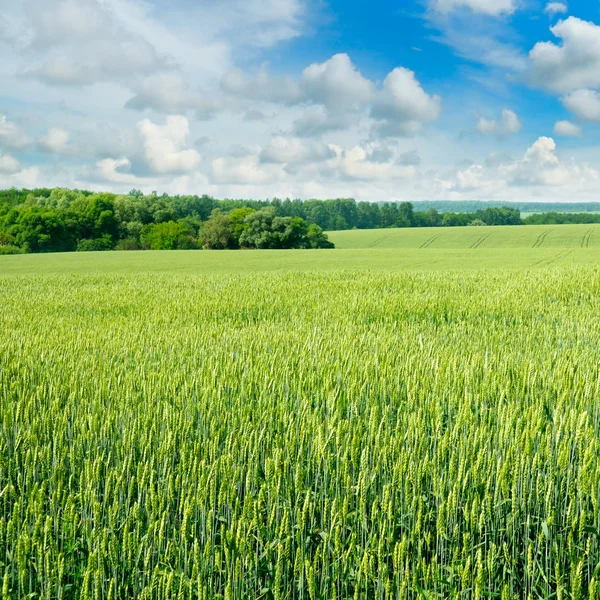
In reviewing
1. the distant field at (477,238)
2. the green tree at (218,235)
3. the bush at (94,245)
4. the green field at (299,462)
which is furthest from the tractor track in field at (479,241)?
the green field at (299,462)

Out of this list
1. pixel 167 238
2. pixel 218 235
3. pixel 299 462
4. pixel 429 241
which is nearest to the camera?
pixel 299 462

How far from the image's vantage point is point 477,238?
78188mm

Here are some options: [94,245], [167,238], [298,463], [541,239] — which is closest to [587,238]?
[541,239]

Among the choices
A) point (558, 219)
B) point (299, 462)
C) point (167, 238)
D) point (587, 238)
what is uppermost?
point (558, 219)

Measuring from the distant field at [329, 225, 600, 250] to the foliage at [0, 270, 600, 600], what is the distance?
2454 inches

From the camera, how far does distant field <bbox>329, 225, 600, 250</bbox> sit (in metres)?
70.4

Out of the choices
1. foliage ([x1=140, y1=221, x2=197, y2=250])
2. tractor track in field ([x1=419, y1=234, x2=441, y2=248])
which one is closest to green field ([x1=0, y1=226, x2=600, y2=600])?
tractor track in field ([x1=419, y1=234, x2=441, y2=248])

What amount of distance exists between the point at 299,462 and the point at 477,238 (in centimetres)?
7918

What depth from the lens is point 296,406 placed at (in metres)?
4.06

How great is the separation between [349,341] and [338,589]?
412 centimetres

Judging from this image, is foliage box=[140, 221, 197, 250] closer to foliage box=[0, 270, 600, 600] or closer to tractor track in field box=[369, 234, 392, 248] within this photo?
tractor track in field box=[369, 234, 392, 248]

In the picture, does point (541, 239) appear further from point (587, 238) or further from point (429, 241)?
point (429, 241)

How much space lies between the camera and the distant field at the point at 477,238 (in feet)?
231

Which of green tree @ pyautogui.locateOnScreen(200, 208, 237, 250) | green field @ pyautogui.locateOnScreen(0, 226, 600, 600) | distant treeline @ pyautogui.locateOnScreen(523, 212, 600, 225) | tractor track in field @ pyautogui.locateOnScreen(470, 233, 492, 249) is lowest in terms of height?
green field @ pyautogui.locateOnScreen(0, 226, 600, 600)
